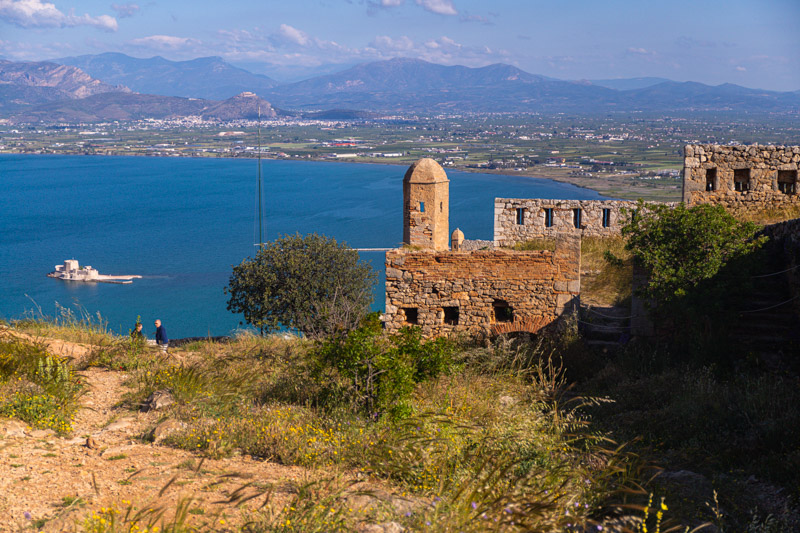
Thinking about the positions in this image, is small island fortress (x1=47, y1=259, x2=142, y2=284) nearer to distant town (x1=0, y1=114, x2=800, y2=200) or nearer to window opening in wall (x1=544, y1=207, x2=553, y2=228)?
distant town (x1=0, y1=114, x2=800, y2=200)

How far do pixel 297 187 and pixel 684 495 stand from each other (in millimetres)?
115831

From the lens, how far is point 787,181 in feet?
47.8

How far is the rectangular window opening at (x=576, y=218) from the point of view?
A: 16703 mm

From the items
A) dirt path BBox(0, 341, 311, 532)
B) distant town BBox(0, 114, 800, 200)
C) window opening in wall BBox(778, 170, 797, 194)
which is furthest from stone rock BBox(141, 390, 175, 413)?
distant town BBox(0, 114, 800, 200)

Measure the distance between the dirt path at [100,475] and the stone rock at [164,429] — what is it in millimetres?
135

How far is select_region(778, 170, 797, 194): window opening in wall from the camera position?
47.6 ft

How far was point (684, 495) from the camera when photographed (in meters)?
5.25

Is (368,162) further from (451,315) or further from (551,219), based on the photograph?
(451,315)

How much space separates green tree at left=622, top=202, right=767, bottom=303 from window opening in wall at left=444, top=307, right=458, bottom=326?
289 centimetres

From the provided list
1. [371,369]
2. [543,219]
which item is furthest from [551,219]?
[371,369]

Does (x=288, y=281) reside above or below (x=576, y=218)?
below

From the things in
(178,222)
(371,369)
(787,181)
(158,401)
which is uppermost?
(787,181)

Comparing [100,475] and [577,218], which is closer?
[100,475]

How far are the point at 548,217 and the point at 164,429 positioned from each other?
42.2ft
